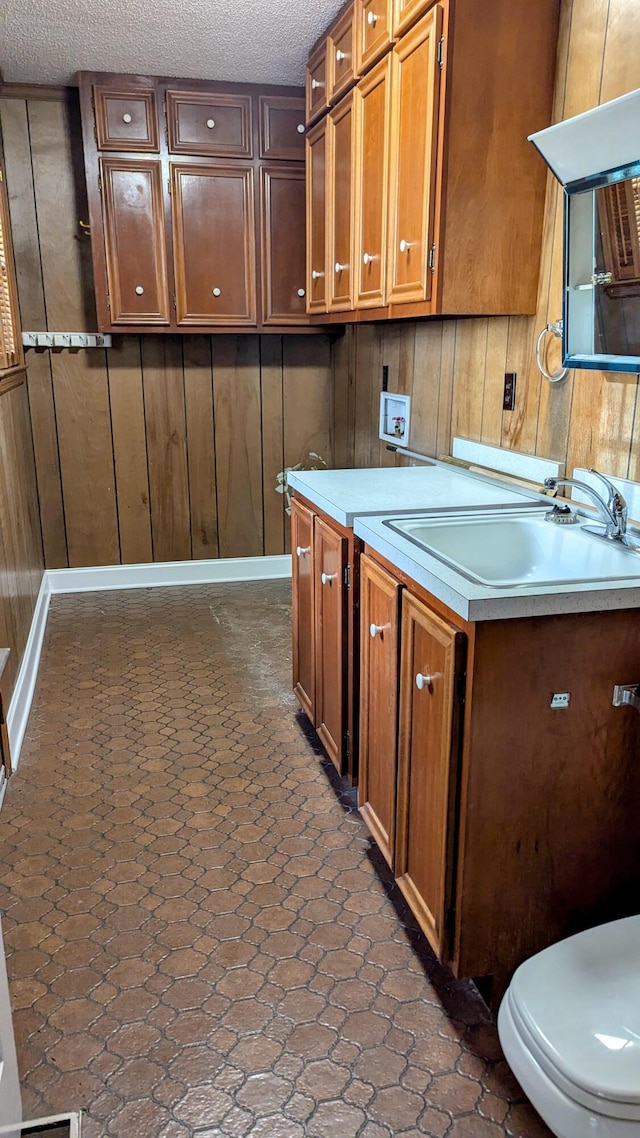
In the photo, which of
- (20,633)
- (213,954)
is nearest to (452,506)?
(213,954)

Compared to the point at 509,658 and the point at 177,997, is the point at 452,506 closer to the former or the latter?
the point at 509,658

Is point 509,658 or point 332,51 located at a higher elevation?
point 332,51

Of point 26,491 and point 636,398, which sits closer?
point 636,398

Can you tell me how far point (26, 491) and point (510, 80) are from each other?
2637mm

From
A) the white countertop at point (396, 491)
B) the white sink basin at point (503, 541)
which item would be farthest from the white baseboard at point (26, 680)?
the white sink basin at point (503, 541)

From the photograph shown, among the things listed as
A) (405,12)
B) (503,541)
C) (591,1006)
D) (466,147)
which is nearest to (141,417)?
(405,12)

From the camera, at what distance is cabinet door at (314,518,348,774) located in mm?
2207

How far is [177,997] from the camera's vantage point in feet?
5.43

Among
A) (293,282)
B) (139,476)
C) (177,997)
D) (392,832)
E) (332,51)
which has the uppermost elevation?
(332,51)

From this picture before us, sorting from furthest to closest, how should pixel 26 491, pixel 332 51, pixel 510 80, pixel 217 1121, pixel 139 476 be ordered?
pixel 139 476 < pixel 26 491 < pixel 332 51 < pixel 510 80 < pixel 217 1121

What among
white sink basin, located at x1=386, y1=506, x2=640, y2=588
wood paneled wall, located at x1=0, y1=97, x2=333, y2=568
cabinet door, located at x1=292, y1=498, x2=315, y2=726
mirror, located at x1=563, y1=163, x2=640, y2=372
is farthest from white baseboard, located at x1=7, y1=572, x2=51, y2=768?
mirror, located at x1=563, y1=163, x2=640, y2=372

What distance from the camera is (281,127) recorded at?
12.3ft

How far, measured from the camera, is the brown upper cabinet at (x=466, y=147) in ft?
6.56

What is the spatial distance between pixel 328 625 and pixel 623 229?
1270 mm
